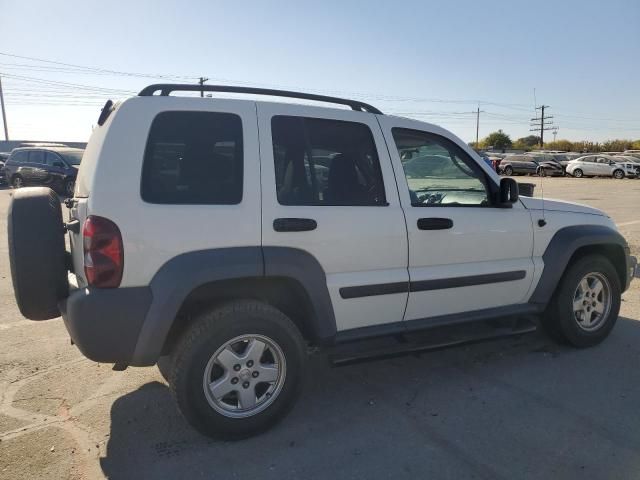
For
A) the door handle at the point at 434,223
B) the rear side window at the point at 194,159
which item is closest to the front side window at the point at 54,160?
the rear side window at the point at 194,159

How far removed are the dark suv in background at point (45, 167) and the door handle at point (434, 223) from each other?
17317 millimetres

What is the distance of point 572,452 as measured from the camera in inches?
110

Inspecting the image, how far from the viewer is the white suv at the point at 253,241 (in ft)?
8.68

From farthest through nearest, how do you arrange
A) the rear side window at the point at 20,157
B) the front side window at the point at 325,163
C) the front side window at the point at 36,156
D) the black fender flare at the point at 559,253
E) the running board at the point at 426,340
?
the rear side window at the point at 20,157 → the front side window at the point at 36,156 → the black fender flare at the point at 559,253 → the running board at the point at 426,340 → the front side window at the point at 325,163

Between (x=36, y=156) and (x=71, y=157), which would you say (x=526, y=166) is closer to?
(x=71, y=157)

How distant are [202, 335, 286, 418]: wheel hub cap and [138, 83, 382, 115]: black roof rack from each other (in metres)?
1.53

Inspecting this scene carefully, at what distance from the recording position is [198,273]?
8.85ft

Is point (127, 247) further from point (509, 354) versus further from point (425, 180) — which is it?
point (509, 354)

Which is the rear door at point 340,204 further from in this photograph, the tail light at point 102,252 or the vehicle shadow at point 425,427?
the tail light at point 102,252

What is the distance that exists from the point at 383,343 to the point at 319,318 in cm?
71

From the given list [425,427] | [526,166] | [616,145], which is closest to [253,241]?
[425,427]

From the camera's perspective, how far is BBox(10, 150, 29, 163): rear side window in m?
19.2

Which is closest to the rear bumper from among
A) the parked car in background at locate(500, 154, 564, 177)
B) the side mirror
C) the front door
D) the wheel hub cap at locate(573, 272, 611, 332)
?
the front door

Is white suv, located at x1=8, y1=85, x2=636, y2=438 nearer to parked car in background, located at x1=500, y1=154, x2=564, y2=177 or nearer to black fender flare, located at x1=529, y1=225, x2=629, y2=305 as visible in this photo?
black fender flare, located at x1=529, y1=225, x2=629, y2=305
